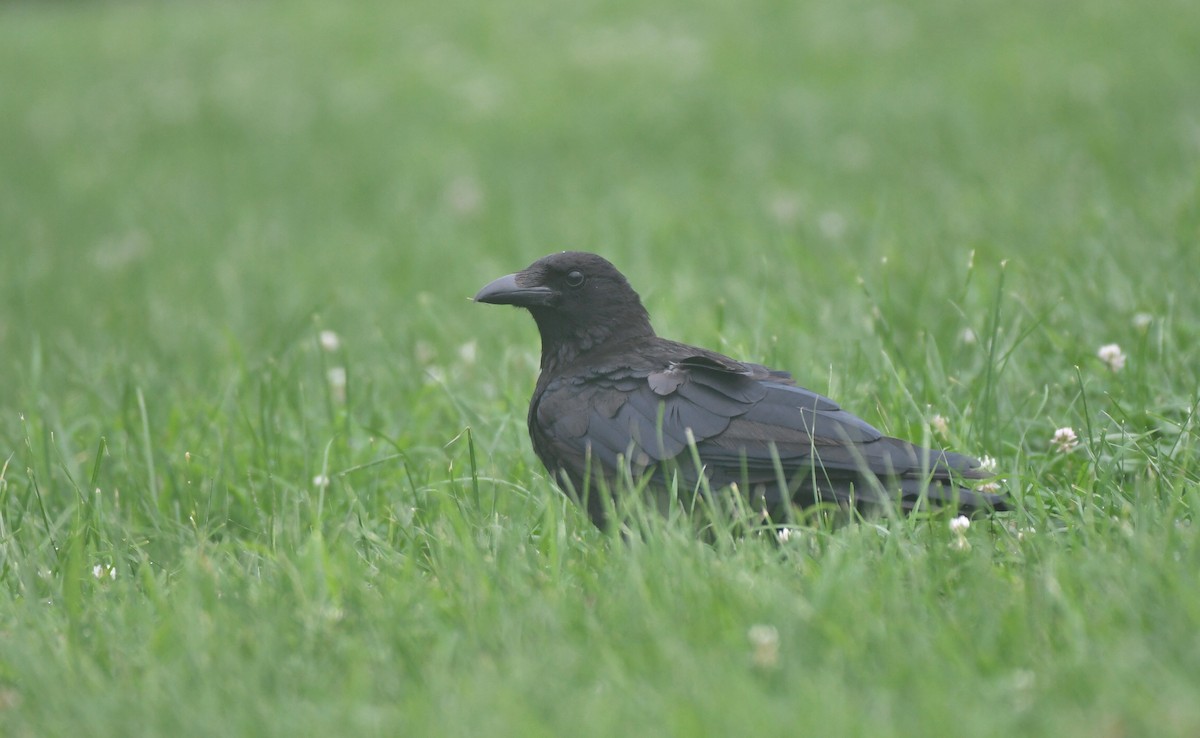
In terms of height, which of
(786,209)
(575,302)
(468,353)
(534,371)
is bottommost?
(534,371)

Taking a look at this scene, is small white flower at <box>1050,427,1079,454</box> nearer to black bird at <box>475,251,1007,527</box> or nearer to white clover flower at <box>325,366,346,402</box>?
black bird at <box>475,251,1007,527</box>

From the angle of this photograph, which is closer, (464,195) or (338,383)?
(338,383)

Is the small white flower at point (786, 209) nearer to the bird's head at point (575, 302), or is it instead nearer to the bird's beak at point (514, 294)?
the bird's head at point (575, 302)

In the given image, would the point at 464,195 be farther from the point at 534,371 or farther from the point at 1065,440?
the point at 1065,440

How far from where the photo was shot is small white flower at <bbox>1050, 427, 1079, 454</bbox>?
3375 millimetres

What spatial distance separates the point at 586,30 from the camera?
1357 centimetres

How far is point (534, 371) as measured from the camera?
16.1ft

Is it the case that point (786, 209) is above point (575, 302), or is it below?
below

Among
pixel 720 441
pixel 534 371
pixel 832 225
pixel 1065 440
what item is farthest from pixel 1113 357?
pixel 832 225

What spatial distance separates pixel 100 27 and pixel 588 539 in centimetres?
1598

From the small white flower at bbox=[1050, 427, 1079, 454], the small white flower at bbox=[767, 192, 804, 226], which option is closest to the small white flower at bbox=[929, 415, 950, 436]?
the small white flower at bbox=[1050, 427, 1079, 454]

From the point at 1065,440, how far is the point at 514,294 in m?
1.58

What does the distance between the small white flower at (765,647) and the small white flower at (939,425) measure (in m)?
1.43

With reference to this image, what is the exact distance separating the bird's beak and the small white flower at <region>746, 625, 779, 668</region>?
5.64 ft
